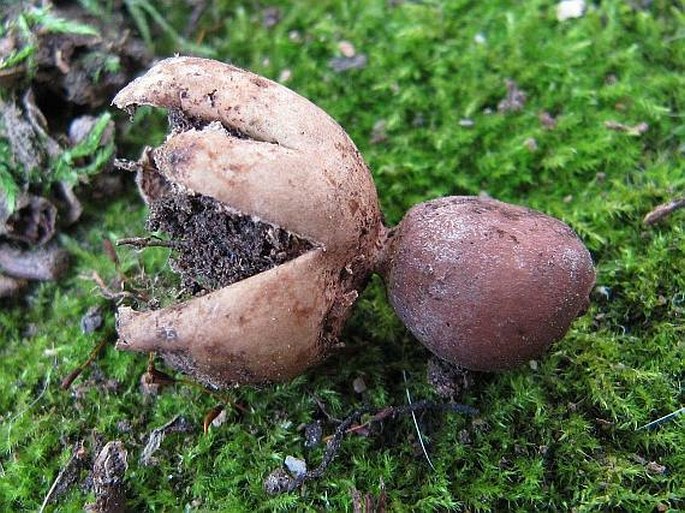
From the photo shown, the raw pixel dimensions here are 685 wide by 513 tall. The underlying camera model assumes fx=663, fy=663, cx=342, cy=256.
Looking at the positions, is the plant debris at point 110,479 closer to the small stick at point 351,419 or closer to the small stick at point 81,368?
the small stick at point 81,368

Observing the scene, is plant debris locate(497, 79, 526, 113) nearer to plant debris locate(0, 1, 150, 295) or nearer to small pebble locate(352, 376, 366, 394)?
small pebble locate(352, 376, 366, 394)

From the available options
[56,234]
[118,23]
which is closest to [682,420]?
[56,234]

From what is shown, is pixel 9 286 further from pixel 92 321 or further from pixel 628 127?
pixel 628 127

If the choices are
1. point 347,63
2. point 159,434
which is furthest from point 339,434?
point 347,63

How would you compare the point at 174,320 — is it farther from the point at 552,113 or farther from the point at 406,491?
the point at 552,113

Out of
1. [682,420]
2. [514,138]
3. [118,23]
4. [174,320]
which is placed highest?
[118,23]

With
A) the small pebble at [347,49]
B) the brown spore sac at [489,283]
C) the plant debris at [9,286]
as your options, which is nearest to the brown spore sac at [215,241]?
the brown spore sac at [489,283]
